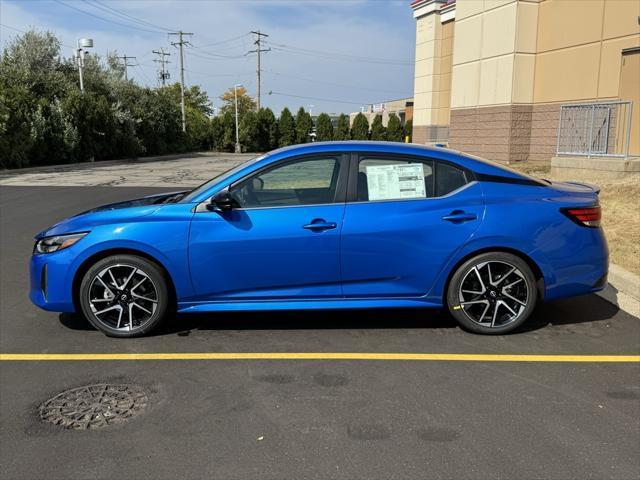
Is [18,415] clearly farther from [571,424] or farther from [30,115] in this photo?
[30,115]

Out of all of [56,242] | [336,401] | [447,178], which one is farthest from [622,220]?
[56,242]

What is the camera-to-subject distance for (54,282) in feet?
15.6

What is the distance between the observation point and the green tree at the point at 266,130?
179ft

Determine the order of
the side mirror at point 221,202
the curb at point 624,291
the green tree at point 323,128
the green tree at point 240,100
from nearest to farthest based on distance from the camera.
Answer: the side mirror at point 221,202
the curb at point 624,291
the green tree at point 323,128
the green tree at point 240,100

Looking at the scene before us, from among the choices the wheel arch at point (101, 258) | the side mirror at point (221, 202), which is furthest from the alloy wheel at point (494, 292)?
the wheel arch at point (101, 258)

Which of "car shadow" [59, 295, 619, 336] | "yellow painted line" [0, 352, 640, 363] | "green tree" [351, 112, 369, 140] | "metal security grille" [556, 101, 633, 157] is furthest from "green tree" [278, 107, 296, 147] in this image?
"yellow painted line" [0, 352, 640, 363]

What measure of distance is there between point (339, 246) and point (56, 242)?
231cm

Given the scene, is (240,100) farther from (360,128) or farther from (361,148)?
(361,148)

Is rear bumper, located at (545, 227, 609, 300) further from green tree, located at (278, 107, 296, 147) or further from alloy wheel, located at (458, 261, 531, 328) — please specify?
green tree, located at (278, 107, 296, 147)

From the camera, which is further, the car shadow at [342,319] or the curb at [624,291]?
the curb at [624,291]

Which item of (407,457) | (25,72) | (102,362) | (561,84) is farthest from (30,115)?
(407,457)

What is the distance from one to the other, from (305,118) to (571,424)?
2115 inches

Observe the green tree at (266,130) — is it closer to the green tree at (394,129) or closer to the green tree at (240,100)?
the green tree at (394,129)

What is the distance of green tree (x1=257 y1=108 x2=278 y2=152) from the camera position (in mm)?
54531
